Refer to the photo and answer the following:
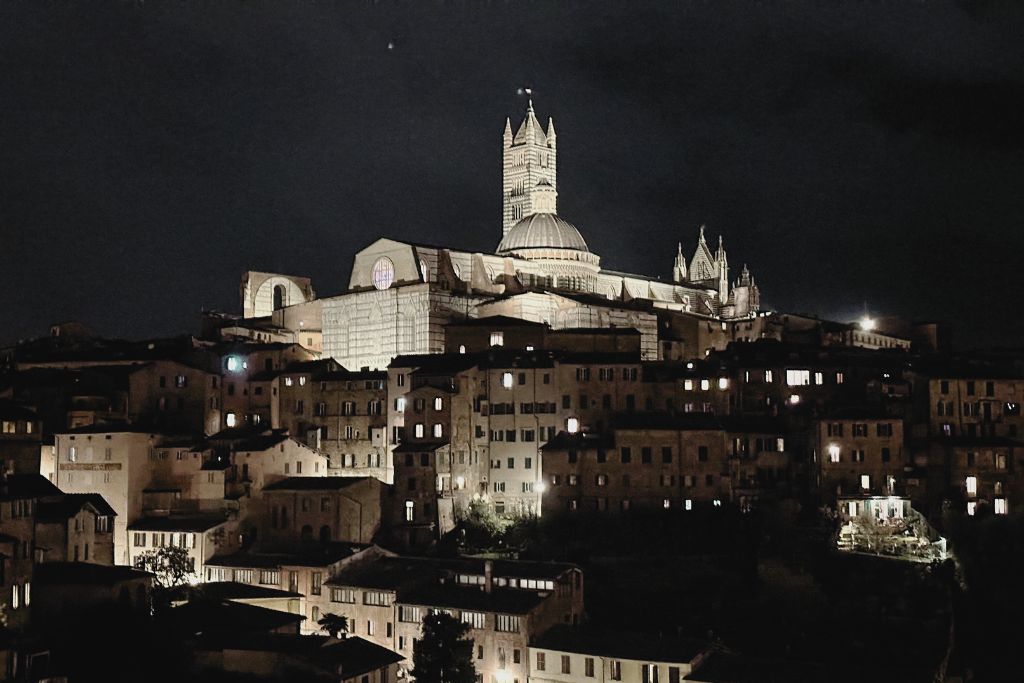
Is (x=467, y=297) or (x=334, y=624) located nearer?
(x=334, y=624)

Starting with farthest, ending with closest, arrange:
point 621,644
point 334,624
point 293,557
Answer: point 293,557, point 334,624, point 621,644

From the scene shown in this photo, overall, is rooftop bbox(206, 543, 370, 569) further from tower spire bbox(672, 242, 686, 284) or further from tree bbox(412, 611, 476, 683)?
tower spire bbox(672, 242, 686, 284)

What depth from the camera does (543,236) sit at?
82.6 metres

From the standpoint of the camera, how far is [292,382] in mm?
59688

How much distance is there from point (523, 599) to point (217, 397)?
73.7 feet

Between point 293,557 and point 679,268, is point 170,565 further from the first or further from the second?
point 679,268

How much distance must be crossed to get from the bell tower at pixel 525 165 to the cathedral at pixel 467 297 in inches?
620

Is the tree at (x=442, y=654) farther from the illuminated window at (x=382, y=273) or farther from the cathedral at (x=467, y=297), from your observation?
the illuminated window at (x=382, y=273)

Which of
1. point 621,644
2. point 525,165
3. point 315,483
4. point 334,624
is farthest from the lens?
point 525,165

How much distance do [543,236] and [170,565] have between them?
40805 millimetres

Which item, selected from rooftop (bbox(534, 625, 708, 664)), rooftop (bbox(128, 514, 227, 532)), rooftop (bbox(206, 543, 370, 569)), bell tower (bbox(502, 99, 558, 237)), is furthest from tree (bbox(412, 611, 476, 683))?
bell tower (bbox(502, 99, 558, 237))

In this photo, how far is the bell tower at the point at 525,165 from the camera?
10056 cm

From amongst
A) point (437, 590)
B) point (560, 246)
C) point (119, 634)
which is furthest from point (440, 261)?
point (119, 634)

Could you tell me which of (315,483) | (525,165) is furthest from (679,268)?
(315,483)
